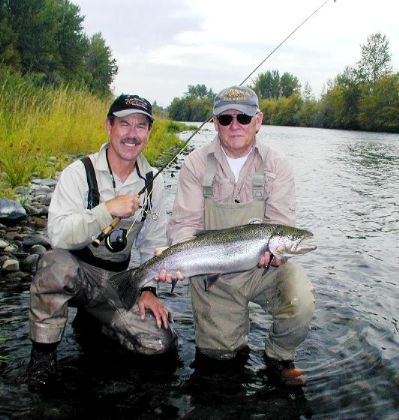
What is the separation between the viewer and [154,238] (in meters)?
4.02

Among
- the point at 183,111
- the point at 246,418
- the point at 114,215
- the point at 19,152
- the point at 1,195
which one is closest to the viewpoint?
the point at 246,418

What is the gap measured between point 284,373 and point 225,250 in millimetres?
988

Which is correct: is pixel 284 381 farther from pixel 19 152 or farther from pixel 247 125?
pixel 19 152

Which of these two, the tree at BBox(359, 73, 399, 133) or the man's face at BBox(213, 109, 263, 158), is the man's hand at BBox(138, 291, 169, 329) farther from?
the tree at BBox(359, 73, 399, 133)

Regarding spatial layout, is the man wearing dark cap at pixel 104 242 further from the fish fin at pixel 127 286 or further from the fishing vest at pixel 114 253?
the fish fin at pixel 127 286

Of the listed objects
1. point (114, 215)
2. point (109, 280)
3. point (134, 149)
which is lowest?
point (109, 280)

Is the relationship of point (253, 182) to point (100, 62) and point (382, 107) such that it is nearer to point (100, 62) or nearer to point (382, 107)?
point (100, 62)

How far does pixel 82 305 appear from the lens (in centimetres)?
393

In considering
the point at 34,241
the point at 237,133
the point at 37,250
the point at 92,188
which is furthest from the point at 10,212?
the point at 237,133

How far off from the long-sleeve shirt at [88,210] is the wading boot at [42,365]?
70 centimetres

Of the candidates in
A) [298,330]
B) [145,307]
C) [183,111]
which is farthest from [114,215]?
[183,111]

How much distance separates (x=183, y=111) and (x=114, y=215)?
143169 millimetres

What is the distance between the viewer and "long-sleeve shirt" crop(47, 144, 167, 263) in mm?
3328

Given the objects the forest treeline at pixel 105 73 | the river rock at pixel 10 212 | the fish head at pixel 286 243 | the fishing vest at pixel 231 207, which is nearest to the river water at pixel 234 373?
the fish head at pixel 286 243
